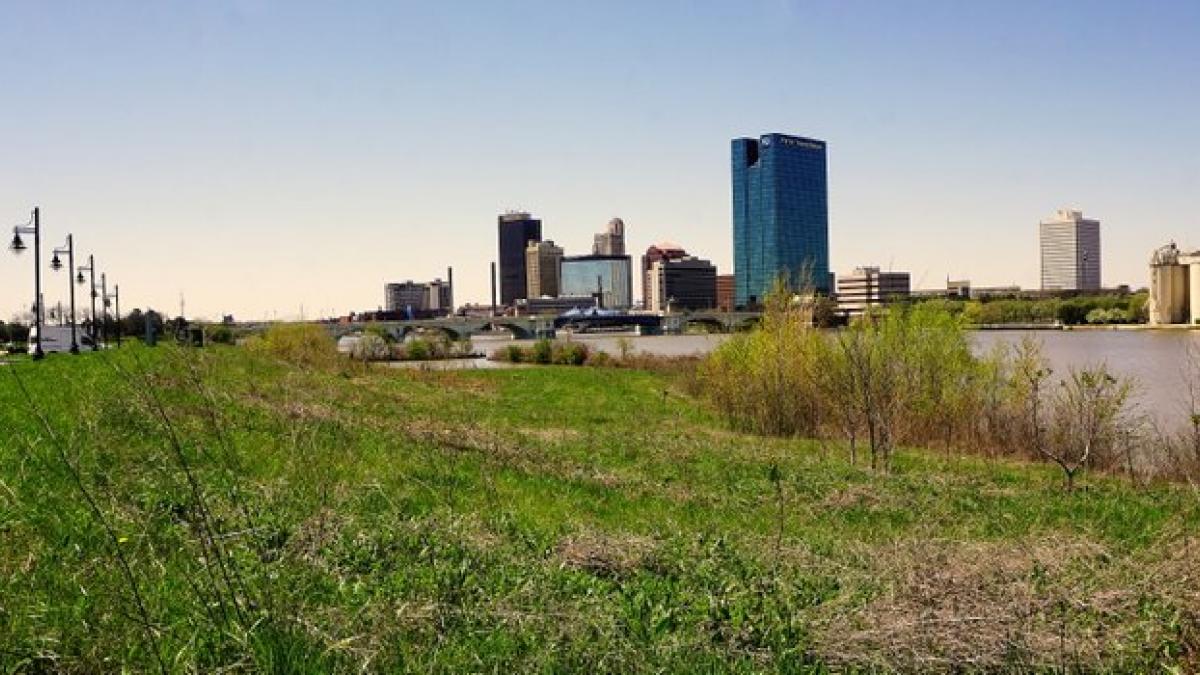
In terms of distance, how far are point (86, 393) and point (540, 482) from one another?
6.41 meters

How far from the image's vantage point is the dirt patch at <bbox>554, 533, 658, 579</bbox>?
7.51m

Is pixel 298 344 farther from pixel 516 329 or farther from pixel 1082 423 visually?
pixel 516 329

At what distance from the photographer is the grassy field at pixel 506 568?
17.2 feet

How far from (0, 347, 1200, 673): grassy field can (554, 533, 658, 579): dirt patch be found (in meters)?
0.03

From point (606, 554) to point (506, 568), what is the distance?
98 cm

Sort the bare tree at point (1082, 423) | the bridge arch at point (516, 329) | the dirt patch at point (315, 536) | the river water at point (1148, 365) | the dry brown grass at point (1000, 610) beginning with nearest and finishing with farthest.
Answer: the dry brown grass at point (1000, 610) < the dirt patch at point (315, 536) < the bare tree at point (1082, 423) < the river water at point (1148, 365) < the bridge arch at point (516, 329)

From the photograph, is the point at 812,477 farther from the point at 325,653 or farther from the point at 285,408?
the point at 325,653

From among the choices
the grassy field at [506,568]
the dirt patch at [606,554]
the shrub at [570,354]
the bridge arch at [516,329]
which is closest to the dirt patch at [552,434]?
the grassy field at [506,568]

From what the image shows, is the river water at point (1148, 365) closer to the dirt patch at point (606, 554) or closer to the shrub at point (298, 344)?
the dirt patch at point (606, 554)

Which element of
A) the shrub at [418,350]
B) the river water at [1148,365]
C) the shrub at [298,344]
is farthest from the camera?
the shrub at [418,350]

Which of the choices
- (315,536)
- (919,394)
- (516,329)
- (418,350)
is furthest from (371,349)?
(315,536)

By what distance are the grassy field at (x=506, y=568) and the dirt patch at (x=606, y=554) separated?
27mm

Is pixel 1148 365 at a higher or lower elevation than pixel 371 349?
lower

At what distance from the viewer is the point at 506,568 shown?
707 centimetres
